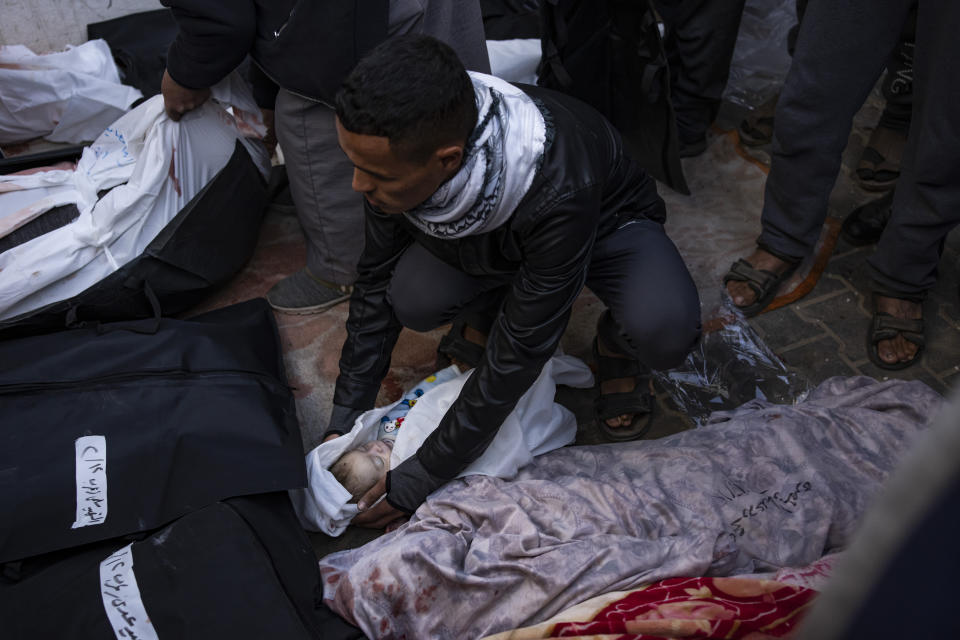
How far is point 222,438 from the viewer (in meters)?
1.69

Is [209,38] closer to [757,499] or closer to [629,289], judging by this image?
[629,289]

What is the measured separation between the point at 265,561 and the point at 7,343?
963 millimetres

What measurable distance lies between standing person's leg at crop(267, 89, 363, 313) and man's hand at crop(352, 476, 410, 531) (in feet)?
2.65

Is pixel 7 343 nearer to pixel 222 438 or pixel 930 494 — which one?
pixel 222 438

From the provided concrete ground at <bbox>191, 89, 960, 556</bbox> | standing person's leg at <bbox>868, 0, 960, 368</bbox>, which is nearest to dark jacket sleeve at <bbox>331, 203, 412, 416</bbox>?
concrete ground at <bbox>191, 89, 960, 556</bbox>

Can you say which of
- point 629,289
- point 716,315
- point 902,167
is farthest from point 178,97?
point 902,167

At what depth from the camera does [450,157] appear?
54.4 inches

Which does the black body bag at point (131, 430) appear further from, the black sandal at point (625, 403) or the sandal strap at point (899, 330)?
the sandal strap at point (899, 330)

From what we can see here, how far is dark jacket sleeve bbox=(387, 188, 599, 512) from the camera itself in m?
1.54

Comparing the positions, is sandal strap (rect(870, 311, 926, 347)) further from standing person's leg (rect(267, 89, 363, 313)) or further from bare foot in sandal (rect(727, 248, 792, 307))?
standing person's leg (rect(267, 89, 363, 313))

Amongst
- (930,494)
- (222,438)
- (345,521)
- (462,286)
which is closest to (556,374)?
(462,286)

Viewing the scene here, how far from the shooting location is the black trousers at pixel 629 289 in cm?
185

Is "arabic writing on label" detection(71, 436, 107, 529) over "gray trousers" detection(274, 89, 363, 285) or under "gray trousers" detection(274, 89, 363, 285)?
under

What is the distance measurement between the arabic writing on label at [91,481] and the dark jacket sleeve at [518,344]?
60cm
